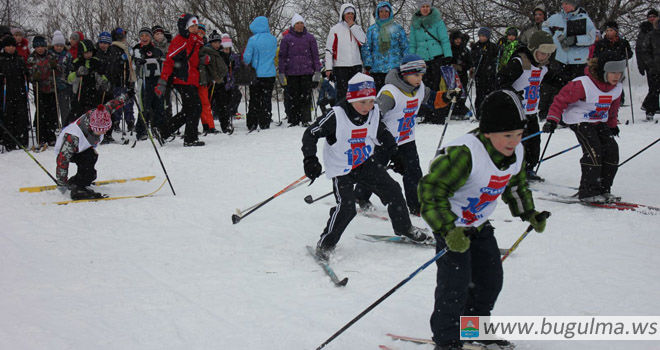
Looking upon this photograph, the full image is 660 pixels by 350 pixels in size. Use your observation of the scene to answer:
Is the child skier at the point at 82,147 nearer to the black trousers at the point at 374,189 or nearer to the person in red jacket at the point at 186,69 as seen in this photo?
the person in red jacket at the point at 186,69

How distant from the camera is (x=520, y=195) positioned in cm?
294

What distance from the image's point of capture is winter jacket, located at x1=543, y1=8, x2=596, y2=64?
9.66 m

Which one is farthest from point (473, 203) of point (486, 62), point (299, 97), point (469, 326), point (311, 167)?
point (486, 62)

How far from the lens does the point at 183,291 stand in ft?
13.1

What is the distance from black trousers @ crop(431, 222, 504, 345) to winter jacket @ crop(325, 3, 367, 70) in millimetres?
7542

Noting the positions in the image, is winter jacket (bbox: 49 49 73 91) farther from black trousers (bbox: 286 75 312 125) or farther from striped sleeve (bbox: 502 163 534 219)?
striped sleeve (bbox: 502 163 534 219)

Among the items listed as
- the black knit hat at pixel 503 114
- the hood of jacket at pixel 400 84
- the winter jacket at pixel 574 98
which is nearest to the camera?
the black knit hat at pixel 503 114

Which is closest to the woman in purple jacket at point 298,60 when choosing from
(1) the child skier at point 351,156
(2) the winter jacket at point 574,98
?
(2) the winter jacket at point 574,98

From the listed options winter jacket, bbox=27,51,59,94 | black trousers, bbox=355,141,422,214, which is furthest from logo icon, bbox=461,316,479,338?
winter jacket, bbox=27,51,59,94

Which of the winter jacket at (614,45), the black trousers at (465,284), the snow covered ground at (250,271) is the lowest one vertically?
the snow covered ground at (250,271)

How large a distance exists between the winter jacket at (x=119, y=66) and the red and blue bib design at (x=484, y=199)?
8788 mm

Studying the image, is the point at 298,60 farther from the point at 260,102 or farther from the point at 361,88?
the point at 361,88

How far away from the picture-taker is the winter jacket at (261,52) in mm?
10742

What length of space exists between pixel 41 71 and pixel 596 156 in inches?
375
